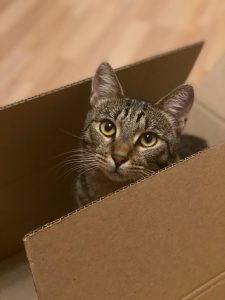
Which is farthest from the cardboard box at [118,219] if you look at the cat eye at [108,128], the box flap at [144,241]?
the cat eye at [108,128]

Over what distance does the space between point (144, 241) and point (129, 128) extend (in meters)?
0.38

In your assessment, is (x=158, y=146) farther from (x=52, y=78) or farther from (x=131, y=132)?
(x=52, y=78)

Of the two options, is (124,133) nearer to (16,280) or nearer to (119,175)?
(119,175)

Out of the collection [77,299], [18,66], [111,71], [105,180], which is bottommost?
[77,299]

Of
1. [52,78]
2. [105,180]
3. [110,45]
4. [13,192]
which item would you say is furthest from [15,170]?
[110,45]

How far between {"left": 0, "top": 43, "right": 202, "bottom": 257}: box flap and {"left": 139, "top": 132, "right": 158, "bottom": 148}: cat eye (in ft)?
0.63

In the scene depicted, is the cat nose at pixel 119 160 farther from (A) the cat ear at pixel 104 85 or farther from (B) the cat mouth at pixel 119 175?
(A) the cat ear at pixel 104 85

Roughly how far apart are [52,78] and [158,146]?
103 cm

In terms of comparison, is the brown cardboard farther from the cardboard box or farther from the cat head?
the cat head

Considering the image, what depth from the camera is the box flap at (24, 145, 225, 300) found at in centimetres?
62

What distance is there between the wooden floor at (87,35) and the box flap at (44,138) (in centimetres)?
68

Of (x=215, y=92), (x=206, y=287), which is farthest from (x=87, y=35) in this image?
(x=206, y=287)

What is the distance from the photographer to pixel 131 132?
3.34ft

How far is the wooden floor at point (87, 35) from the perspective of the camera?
196 cm
